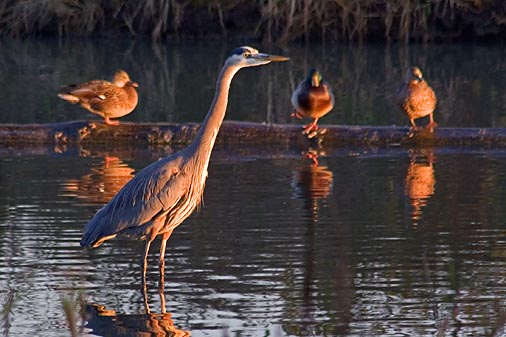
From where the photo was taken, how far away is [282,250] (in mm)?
8562

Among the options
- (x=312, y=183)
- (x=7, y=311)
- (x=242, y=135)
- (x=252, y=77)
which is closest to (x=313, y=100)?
(x=242, y=135)

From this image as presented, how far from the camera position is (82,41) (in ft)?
90.4

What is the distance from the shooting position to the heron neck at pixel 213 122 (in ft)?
25.4

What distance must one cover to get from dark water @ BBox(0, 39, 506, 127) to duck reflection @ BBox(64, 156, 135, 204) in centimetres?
403

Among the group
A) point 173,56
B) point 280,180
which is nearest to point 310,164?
point 280,180

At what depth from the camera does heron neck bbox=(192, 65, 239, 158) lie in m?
7.74

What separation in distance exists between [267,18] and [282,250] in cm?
1813

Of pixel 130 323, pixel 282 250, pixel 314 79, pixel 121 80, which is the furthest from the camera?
pixel 121 80

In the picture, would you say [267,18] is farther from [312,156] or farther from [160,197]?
[160,197]

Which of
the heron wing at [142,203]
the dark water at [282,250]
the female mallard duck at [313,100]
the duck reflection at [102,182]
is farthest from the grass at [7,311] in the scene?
the female mallard duck at [313,100]

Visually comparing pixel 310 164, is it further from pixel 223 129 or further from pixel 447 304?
pixel 447 304

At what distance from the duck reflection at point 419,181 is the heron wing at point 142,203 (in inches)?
98.1

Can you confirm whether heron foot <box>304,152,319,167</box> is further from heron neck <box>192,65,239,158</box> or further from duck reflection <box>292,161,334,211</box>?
heron neck <box>192,65,239,158</box>

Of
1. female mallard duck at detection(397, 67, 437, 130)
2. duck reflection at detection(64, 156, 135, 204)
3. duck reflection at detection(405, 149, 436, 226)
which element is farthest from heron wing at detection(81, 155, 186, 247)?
female mallard duck at detection(397, 67, 437, 130)
